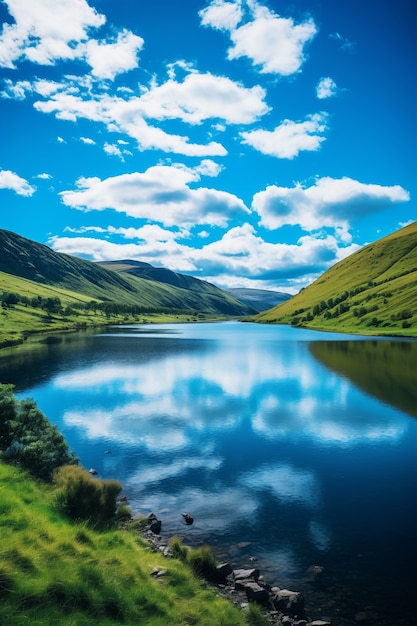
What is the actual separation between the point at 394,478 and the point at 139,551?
74.4 ft

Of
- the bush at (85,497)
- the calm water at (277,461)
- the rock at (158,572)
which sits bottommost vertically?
the calm water at (277,461)

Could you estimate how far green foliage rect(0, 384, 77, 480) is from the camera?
2877 cm

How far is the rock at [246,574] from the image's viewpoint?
19672mm

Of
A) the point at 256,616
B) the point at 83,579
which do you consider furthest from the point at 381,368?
the point at 83,579

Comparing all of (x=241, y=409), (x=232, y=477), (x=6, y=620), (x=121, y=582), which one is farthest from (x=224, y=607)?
(x=241, y=409)

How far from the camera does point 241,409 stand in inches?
2264

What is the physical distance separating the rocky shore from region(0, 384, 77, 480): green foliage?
11.8 m

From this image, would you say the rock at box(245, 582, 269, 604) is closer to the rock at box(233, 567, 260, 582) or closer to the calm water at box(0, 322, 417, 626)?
the rock at box(233, 567, 260, 582)

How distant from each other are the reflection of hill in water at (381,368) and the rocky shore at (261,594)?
41394 mm

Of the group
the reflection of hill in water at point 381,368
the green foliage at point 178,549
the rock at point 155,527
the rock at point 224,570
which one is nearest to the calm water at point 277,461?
the reflection of hill in water at point 381,368

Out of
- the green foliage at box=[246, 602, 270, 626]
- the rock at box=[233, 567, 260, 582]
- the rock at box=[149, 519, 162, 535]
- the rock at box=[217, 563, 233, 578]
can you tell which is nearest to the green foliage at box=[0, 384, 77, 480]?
the rock at box=[149, 519, 162, 535]

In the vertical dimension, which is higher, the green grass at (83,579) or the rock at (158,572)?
the green grass at (83,579)

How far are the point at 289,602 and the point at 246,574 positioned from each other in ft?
8.34

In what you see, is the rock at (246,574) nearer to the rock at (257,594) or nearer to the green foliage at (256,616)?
the rock at (257,594)
